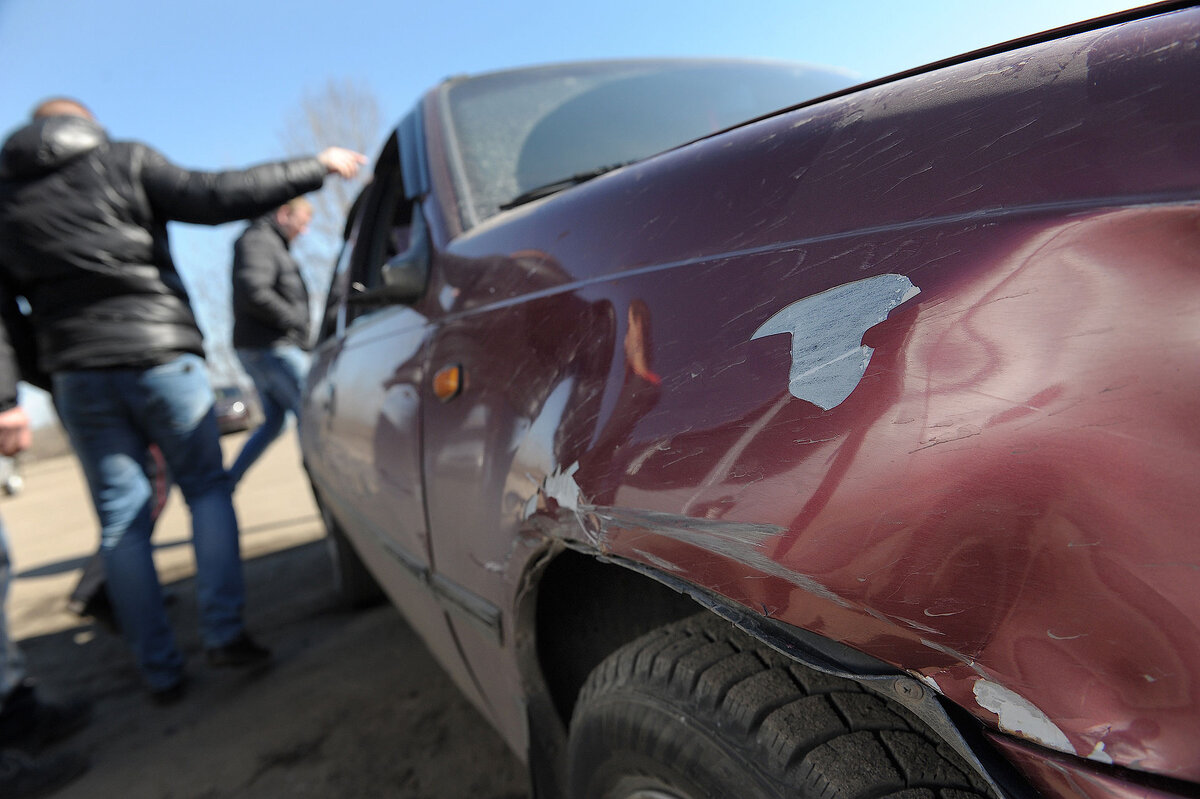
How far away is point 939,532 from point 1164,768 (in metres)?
0.20

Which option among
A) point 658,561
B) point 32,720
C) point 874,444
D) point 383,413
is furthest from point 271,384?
point 874,444

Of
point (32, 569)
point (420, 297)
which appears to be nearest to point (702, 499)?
point (420, 297)

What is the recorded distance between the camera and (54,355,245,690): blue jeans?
2270mm

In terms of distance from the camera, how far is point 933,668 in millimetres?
549

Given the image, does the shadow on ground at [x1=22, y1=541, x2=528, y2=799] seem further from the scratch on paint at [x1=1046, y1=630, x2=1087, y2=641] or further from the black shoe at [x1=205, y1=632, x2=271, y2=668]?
the scratch on paint at [x1=1046, y1=630, x2=1087, y2=641]

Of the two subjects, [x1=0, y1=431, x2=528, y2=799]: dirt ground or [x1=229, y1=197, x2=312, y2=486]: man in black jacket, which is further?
[x1=229, y1=197, x2=312, y2=486]: man in black jacket

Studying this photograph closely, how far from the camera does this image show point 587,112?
67.9 inches

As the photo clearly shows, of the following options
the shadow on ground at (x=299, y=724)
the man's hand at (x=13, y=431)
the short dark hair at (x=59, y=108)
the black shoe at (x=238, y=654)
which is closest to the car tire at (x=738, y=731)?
the shadow on ground at (x=299, y=724)

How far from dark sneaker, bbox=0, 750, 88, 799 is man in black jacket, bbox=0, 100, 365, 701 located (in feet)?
1.13

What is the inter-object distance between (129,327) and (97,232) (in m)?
0.33

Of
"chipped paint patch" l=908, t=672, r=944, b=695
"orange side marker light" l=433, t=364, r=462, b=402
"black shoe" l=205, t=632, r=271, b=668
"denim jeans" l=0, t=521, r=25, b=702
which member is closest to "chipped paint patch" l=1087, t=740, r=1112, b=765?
"chipped paint patch" l=908, t=672, r=944, b=695

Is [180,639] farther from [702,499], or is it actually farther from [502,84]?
[702,499]

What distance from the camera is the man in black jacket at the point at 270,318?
348 cm

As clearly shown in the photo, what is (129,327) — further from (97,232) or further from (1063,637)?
(1063,637)
